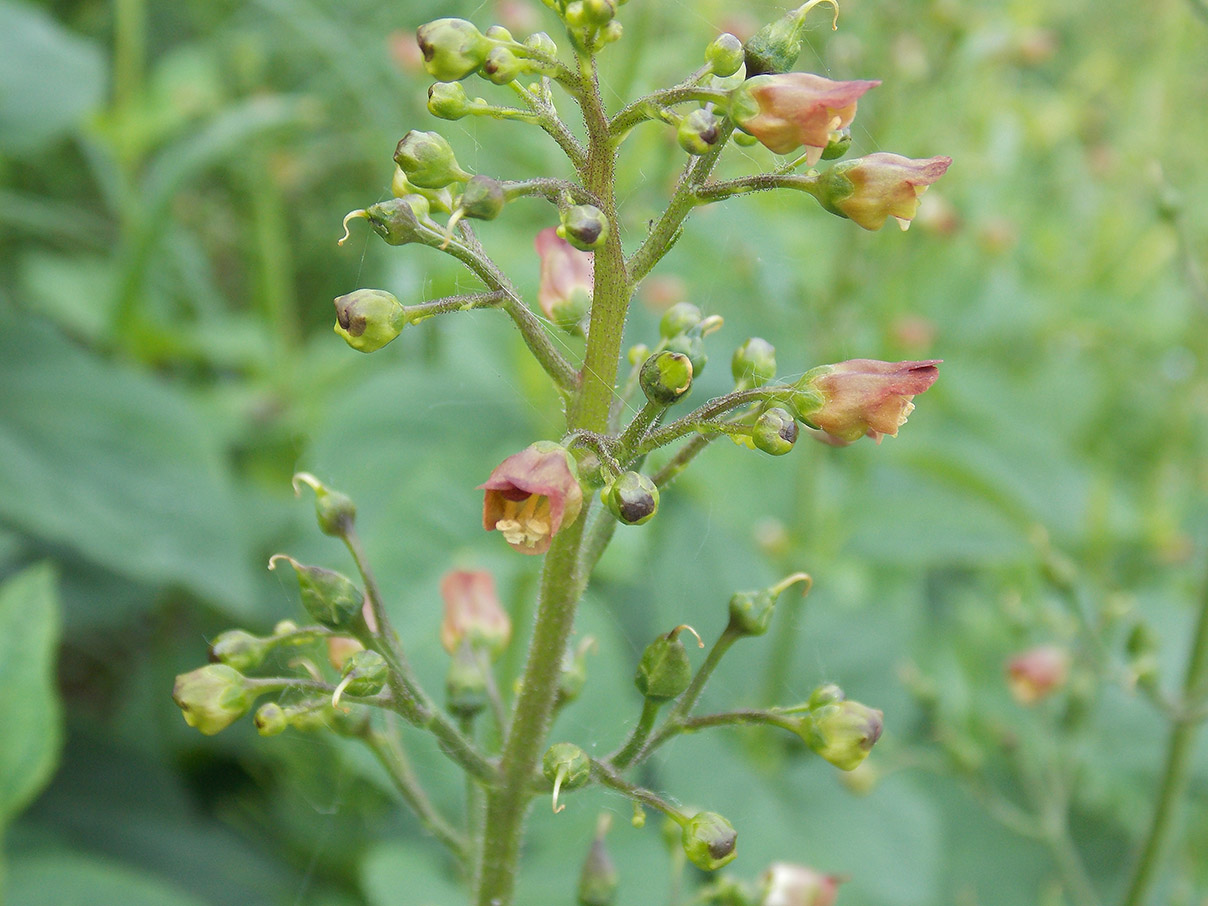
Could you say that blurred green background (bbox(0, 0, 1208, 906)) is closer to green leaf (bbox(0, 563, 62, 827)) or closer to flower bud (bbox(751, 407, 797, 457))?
green leaf (bbox(0, 563, 62, 827))

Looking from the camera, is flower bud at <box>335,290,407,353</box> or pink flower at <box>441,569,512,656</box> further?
pink flower at <box>441,569,512,656</box>

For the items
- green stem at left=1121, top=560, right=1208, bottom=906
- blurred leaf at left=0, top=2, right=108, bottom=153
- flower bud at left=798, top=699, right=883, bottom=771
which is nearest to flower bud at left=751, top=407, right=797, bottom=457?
flower bud at left=798, top=699, right=883, bottom=771

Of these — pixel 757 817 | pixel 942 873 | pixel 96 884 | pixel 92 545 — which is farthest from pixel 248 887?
pixel 942 873

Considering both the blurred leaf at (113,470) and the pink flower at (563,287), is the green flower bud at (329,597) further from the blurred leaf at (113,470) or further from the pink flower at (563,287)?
the blurred leaf at (113,470)

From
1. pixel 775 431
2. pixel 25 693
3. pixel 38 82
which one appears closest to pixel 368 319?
pixel 775 431

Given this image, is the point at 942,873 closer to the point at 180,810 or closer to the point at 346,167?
the point at 180,810

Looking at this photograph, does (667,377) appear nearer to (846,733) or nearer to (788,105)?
(788,105)
